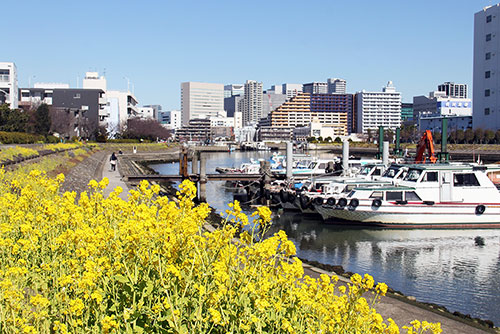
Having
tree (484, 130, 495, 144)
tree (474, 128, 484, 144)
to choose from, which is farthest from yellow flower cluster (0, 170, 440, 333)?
tree (474, 128, 484, 144)

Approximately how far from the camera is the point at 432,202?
23.3m

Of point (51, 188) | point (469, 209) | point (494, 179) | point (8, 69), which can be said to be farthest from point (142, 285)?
point (8, 69)

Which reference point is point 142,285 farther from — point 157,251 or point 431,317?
point 431,317

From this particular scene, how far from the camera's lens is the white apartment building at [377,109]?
186 meters

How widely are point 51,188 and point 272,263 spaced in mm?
3471

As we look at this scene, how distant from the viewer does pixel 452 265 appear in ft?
58.4

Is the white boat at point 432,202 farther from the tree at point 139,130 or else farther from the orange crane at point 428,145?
the tree at point 139,130

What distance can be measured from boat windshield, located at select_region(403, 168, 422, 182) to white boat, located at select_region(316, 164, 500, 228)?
8 cm

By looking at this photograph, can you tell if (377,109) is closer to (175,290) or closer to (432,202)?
(432,202)

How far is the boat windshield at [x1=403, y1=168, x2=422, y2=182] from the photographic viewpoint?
2402 centimetres

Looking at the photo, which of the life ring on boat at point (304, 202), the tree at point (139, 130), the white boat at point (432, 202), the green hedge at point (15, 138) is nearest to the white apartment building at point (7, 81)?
the green hedge at point (15, 138)

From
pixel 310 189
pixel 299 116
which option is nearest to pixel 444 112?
pixel 299 116

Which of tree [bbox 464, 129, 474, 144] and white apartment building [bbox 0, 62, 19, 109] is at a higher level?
white apartment building [bbox 0, 62, 19, 109]

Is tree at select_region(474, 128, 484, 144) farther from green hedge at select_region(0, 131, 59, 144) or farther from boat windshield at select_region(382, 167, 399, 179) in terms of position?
green hedge at select_region(0, 131, 59, 144)
